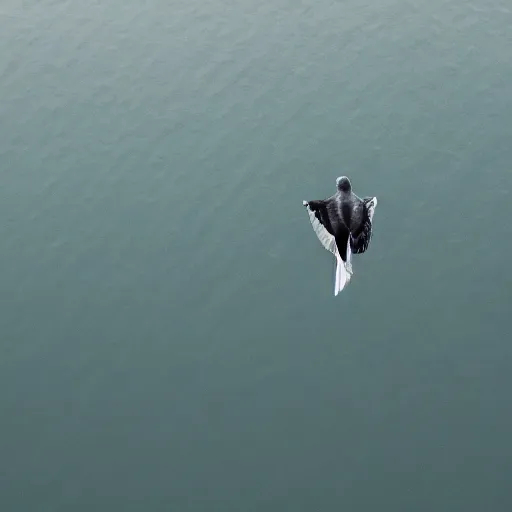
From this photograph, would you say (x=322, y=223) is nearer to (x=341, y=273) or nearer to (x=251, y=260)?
(x=341, y=273)

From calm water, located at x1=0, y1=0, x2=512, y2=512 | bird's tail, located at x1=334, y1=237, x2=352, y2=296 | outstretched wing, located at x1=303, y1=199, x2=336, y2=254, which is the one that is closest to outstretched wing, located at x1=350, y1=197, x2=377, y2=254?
bird's tail, located at x1=334, y1=237, x2=352, y2=296

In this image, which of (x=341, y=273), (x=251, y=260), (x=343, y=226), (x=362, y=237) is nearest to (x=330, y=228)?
(x=343, y=226)

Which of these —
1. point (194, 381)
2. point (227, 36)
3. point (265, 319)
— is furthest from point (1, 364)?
point (227, 36)

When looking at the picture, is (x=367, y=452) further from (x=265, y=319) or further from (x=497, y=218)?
(x=497, y=218)

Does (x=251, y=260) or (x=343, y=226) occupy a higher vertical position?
(x=251, y=260)

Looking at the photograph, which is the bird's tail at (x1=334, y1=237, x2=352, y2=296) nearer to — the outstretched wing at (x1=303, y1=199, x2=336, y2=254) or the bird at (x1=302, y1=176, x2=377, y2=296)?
the bird at (x1=302, y1=176, x2=377, y2=296)
